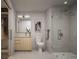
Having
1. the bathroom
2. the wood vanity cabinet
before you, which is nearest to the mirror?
the bathroom

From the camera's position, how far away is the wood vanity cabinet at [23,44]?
19.6ft

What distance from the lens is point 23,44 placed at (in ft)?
19.6

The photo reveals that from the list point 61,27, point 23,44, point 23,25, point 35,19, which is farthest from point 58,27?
point 23,25

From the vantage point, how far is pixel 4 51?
5410 millimetres

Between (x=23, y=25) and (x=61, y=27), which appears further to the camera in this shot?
(x=23, y=25)

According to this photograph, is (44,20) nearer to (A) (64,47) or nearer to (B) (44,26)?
(B) (44,26)

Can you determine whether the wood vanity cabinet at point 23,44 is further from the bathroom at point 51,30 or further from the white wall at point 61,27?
the white wall at point 61,27

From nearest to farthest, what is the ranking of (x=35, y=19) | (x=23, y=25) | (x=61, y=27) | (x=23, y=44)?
1. (x=61, y=27)
2. (x=23, y=44)
3. (x=23, y=25)
4. (x=35, y=19)

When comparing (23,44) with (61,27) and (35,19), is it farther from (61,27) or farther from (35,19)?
(61,27)

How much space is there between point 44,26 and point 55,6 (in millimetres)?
1736

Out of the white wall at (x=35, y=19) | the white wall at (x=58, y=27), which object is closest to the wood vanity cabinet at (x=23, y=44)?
the white wall at (x=35, y=19)

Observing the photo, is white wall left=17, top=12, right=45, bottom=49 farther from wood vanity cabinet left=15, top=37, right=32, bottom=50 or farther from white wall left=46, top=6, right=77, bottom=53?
white wall left=46, top=6, right=77, bottom=53

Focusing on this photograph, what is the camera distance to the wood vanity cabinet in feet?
19.6

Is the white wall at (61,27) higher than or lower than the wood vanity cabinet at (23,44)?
higher
